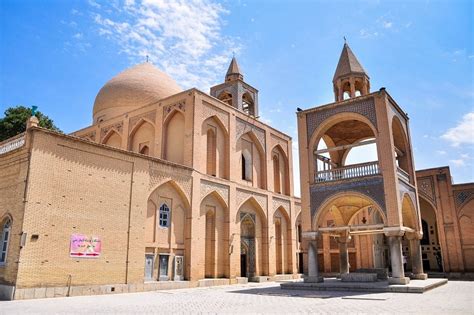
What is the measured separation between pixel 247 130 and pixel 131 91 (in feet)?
25.3

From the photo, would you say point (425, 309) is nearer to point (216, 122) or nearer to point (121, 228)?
point (121, 228)

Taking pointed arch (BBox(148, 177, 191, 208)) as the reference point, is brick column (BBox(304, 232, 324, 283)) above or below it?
below

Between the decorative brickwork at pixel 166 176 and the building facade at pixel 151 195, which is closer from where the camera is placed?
the building facade at pixel 151 195

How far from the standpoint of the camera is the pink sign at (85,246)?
13.6 m

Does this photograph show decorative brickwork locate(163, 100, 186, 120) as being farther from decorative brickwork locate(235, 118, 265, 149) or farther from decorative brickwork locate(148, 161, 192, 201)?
decorative brickwork locate(235, 118, 265, 149)

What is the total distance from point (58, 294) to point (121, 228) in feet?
10.8

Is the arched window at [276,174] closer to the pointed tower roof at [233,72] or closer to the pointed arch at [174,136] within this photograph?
the pointed tower roof at [233,72]

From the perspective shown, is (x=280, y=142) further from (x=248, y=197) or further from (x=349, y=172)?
(x=349, y=172)

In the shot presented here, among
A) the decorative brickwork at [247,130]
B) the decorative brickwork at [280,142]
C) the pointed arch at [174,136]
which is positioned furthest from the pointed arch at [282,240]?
the pointed arch at [174,136]

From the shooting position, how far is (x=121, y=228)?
15195 mm

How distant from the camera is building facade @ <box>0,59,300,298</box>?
42.5ft

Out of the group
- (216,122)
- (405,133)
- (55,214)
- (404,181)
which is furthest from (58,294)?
(405,133)

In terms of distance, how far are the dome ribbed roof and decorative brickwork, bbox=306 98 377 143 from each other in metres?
10.6

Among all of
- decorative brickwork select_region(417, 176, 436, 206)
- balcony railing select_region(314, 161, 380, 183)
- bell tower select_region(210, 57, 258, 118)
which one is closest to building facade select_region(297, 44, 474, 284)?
balcony railing select_region(314, 161, 380, 183)
